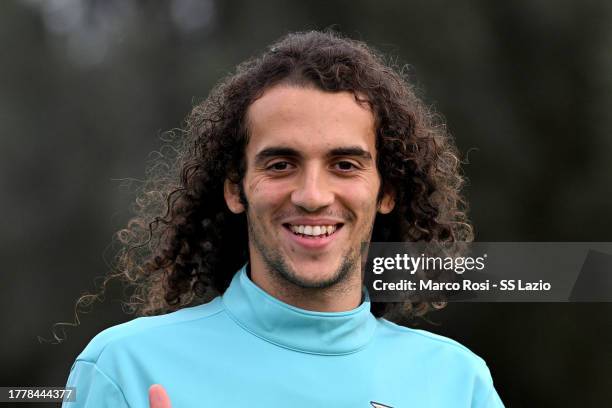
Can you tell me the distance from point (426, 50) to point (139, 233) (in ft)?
14.9

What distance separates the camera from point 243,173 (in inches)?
145

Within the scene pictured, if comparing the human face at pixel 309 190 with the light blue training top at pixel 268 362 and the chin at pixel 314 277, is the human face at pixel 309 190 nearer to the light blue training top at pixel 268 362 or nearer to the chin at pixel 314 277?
the chin at pixel 314 277

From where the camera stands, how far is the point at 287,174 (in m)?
3.41

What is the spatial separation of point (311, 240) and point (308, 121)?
37 centimetres

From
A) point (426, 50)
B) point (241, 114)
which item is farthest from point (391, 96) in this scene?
point (426, 50)

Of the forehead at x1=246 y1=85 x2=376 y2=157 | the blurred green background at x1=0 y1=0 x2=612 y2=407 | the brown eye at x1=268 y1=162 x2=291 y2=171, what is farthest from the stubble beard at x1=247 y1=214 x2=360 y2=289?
the blurred green background at x1=0 y1=0 x2=612 y2=407

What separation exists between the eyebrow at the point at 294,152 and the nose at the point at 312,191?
68mm

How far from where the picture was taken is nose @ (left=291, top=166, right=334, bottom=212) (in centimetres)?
333

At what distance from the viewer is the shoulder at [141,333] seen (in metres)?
3.27

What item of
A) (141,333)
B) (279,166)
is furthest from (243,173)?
(141,333)

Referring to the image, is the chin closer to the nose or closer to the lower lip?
the lower lip

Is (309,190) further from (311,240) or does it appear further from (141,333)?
(141,333)

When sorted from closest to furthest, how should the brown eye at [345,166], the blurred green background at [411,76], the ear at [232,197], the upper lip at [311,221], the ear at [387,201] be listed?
1. the upper lip at [311,221]
2. the brown eye at [345,166]
3. the ear at [232,197]
4. the ear at [387,201]
5. the blurred green background at [411,76]

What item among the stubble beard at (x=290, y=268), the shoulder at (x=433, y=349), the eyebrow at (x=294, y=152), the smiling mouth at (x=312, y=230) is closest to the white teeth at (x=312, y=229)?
the smiling mouth at (x=312, y=230)
